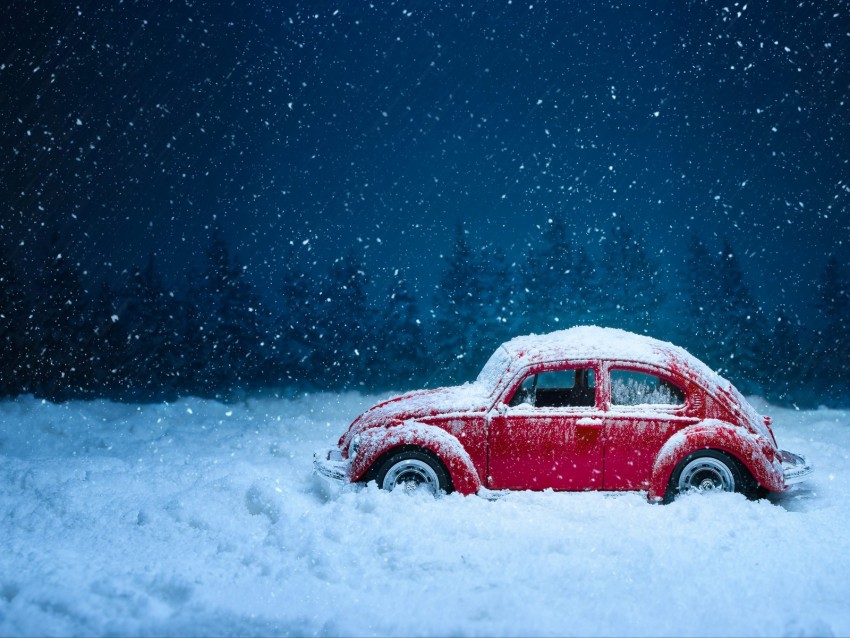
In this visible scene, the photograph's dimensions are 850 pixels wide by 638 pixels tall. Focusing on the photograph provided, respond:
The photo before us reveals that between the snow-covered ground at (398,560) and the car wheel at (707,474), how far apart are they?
0.72ft

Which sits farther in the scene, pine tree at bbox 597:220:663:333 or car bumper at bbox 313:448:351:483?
pine tree at bbox 597:220:663:333

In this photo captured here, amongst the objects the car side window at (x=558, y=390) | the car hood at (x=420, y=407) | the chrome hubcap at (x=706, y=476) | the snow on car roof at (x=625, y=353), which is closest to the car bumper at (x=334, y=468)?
the car hood at (x=420, y=407)

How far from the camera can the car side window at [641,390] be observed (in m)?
5.76

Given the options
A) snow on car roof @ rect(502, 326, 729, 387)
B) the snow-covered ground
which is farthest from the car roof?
the snow-covered ground

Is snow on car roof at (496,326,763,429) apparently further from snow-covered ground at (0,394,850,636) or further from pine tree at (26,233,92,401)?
pine tree at (26,233,92,401)

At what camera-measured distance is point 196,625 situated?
3410 mm

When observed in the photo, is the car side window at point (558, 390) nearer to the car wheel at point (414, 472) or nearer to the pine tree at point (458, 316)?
the car wheel at point (414, 472)

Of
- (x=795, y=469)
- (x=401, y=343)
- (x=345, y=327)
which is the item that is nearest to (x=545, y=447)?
(x=795, y=469)

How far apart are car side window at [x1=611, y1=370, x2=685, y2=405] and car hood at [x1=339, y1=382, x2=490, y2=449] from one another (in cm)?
131

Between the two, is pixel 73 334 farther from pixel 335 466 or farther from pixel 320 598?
pixel 320 598

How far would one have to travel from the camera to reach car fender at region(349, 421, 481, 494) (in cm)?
550

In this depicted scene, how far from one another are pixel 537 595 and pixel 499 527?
111 cm

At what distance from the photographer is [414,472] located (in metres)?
5.59

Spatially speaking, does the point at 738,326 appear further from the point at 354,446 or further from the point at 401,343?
the point at 354,446
